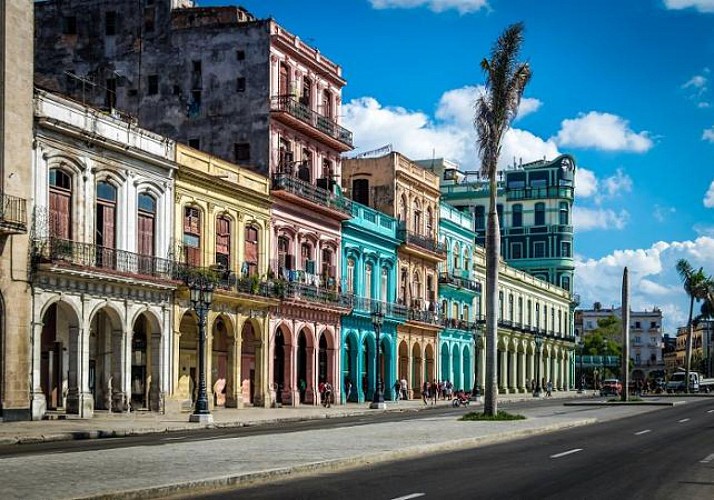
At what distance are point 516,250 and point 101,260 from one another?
79.7 metres

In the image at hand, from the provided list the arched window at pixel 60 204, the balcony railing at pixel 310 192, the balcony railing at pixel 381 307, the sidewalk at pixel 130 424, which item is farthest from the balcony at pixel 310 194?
the arched window at pixel 60 204

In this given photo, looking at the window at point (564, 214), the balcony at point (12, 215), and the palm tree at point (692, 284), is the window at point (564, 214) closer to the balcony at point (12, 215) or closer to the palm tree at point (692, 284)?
the palm tree at point (692, 284)

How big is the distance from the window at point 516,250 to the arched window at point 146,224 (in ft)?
247

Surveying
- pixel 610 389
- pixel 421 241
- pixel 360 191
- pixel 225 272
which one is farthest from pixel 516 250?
pixel 225 272

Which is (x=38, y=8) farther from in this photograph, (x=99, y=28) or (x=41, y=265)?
(x=41, y=265)

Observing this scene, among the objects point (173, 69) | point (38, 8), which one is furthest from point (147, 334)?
point (38, 8)

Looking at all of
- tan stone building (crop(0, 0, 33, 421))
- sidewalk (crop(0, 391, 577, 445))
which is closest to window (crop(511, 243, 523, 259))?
sidewalk (crop(0, 391, 577, 445))

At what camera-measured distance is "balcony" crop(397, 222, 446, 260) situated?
65.4 m

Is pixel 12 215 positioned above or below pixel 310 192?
below

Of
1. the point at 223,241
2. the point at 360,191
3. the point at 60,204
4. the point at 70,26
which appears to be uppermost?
the point at 70,26

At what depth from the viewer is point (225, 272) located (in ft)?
149

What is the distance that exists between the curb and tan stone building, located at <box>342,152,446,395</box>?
127 ft

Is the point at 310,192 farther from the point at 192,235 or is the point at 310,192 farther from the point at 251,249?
the point at 192,235

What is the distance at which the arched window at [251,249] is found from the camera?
1917 inches
